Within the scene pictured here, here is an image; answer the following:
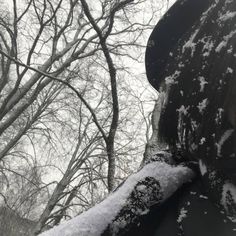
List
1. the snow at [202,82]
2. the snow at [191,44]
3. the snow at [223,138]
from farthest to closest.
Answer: the snow at [191,44], the snow at [202,82], the snow at [223,138]

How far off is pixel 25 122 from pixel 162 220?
10.0m

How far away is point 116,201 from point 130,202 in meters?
0.03

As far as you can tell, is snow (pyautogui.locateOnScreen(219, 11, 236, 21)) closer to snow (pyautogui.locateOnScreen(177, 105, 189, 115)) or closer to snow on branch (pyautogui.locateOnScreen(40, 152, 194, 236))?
snow (pyautogui.locateOnScreen(177, 105, 189, 115))

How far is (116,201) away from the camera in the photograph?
3.39 ft

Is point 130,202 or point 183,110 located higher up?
point 183,110

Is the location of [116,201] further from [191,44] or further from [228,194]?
[191,44]

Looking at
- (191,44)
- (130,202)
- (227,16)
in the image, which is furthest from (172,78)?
(130,202)

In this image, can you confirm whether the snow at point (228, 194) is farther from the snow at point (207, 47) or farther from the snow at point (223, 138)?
the snow at point (207, 47)

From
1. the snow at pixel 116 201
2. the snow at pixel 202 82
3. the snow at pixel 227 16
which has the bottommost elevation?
the snow at pixel 116 201

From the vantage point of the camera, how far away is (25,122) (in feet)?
35.3


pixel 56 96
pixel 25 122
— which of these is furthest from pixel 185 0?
pixel 56 96

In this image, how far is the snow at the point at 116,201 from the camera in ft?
3.23

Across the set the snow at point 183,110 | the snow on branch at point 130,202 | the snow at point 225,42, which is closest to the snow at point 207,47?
the snow at point 225,42

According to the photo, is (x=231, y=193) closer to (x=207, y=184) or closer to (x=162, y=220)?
(x=207, y=184)
